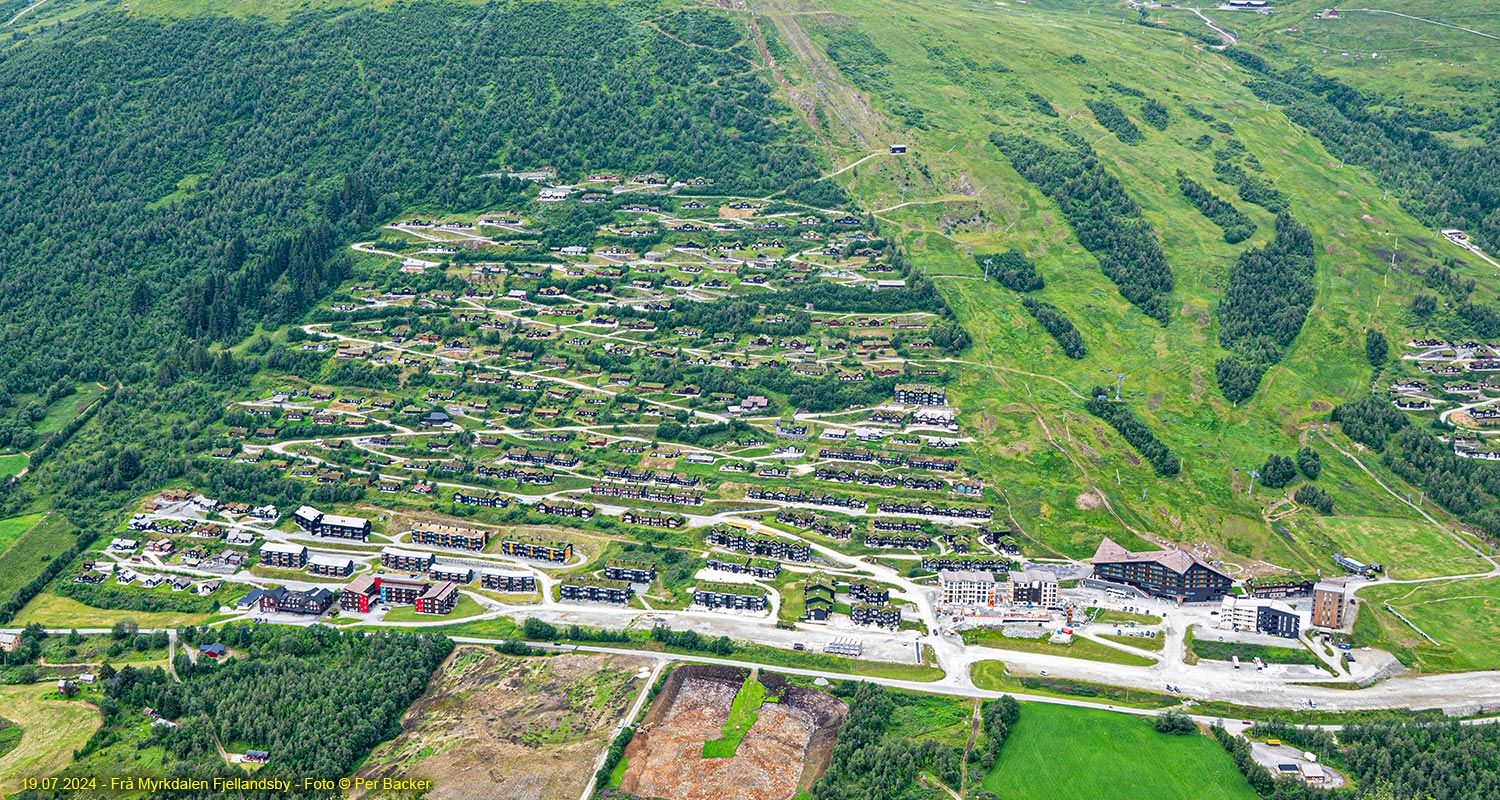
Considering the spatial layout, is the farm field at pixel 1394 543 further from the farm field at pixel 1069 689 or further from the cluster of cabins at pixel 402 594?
the cluster of cabins at pixel 402 594

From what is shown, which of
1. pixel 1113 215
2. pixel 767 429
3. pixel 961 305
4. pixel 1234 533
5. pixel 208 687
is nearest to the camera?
pixel 208 687

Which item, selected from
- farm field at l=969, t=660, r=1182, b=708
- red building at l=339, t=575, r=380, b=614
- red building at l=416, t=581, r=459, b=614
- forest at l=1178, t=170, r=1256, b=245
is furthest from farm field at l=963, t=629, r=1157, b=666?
forest at l=1178, t=170, r=1256, b=245

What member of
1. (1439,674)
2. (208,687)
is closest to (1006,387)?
(1439,674)

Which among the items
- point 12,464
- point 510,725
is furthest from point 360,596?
point 12,464

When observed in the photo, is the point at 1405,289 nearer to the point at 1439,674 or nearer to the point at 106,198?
the point at 1439,674

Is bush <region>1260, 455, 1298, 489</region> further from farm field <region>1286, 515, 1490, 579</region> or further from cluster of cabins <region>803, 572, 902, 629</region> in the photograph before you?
cluster of cabins <region>803, 572, 902, 629</region>
